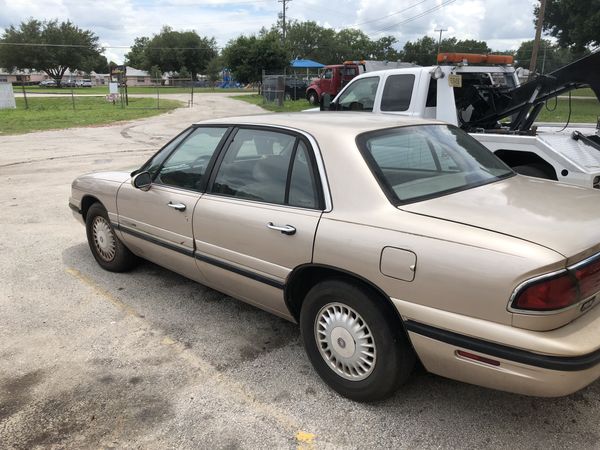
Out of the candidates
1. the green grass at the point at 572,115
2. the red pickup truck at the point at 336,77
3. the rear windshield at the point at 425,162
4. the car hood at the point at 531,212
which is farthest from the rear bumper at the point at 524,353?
the red pickup truck at the point at 336,77

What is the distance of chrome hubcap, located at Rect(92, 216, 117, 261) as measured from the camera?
4.71 meters

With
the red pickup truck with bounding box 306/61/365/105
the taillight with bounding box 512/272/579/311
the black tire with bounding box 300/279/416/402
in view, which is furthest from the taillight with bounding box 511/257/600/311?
the red pickup truck with bounding box 306/61/365/105

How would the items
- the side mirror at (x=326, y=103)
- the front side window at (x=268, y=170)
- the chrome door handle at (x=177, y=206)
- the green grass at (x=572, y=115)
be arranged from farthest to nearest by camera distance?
the green grass at (x=572, y=115) < the side mirror at (x=326, y=103) < the chrome door handle at (x=177, y=206) < the front side window at (x=268, y=170)

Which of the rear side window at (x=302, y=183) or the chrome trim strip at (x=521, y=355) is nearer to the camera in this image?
the chrome trim strip at (x=521, y=355)

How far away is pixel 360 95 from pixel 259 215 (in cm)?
523

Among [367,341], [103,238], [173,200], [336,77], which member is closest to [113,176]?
[103,238]

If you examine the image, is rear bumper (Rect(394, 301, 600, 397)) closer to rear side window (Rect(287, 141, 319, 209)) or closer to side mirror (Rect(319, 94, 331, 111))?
rear side window (Rect(287, 141, 319, 209))

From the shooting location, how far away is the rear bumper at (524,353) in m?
2.10

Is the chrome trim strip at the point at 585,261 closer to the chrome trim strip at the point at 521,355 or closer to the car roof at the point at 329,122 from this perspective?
the chrome trim strip at the point at 521,355

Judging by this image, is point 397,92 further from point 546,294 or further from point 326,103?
point 546,294

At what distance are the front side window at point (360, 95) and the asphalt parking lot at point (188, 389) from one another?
14.2 ft

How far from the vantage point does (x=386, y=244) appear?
2441 mm

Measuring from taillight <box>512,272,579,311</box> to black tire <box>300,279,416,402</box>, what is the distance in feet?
2.17

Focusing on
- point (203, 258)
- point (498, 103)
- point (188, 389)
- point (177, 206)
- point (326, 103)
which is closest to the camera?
point (188, 389)
